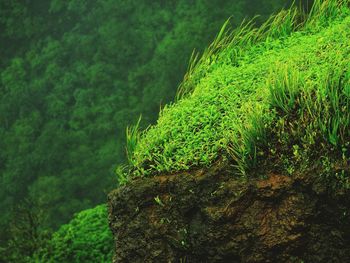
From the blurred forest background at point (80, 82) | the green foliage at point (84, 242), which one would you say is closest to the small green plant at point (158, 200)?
the green foliage at point (84, 242)

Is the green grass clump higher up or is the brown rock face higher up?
the green grass clump

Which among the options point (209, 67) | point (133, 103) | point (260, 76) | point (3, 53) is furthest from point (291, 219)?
point (3, 53)

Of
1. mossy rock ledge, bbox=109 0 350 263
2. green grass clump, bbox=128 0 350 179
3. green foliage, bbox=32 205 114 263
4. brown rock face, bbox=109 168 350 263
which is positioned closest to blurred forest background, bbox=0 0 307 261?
green foliage, bbox=32 205 114 263

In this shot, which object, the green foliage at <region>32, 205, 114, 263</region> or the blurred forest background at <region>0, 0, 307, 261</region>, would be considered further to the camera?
the blurred forest background at <region>0, 0, 307, 261</region>

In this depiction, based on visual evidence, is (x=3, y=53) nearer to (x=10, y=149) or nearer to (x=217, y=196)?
(x=10, y=149)

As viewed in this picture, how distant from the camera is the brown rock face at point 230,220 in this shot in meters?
2.79

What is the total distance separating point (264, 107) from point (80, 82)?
9.32 metres

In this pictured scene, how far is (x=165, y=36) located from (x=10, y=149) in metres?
4.41

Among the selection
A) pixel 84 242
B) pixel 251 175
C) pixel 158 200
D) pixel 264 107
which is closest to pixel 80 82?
pixel 84 242

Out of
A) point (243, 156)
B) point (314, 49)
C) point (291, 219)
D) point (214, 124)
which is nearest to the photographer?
point (291, 219)

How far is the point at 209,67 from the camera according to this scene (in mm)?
4469

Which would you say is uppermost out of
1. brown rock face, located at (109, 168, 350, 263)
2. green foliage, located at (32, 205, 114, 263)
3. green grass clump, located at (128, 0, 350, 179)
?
green grass clump, located at (128, 0, 350, 179)

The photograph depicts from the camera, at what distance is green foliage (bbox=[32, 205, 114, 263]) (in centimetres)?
665

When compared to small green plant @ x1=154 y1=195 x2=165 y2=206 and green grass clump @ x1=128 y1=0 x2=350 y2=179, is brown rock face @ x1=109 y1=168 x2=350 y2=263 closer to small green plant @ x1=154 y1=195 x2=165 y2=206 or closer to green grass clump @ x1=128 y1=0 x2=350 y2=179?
small green plant @ x1=154 y1=195 x2=165 y2=206
